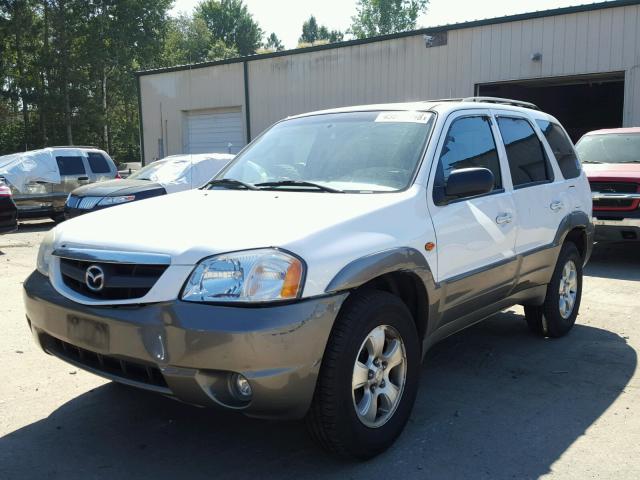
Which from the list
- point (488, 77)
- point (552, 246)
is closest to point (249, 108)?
point (488, 77)

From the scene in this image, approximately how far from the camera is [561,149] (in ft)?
17.8

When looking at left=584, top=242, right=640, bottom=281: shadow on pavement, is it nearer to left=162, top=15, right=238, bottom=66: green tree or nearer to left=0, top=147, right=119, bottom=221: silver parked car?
left=0, top=147, right=119, bottom=221: silver parked car

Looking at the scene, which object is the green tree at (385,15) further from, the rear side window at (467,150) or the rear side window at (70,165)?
the rear side window at (467,150)

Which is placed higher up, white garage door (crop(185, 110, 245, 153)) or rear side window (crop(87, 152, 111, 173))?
white garage door (crop(185, 110, 245, 153))

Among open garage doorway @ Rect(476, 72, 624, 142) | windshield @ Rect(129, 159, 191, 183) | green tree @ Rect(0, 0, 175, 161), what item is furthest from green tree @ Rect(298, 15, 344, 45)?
windshield @ Rect(129, 159, 191, 183)

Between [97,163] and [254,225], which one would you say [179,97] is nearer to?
[97,163]

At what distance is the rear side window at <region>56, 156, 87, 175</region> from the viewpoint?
14.7 metres

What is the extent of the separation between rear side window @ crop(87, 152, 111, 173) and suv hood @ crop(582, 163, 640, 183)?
1119cm

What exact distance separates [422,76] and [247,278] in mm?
14748

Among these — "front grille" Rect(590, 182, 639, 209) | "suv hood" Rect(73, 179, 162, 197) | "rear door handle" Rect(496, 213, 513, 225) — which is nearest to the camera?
"rear door handle" Rect(496, 213, 513, 225)

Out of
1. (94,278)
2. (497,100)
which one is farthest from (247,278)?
(497,100)

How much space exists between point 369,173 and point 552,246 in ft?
6.44

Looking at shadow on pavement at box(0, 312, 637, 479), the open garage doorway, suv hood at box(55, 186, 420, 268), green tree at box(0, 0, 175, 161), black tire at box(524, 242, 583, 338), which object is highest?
green tree at box(0, 0, 175, 161)

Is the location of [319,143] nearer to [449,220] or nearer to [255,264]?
[449,220]
